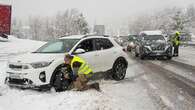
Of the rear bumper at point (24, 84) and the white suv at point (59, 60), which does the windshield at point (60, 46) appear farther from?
the rear bumper at point (24, 84)

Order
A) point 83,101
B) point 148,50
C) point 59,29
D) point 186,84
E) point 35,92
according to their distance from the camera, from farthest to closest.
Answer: point 59,29
point 148,50
point 186,84
point 35,92
point 83,101

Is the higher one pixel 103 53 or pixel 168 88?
pixel 103 53

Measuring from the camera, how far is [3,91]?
816 centimetres

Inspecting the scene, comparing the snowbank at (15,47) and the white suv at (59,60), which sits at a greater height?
the white suv at (59,60)

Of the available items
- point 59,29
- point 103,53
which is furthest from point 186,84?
point 59,29

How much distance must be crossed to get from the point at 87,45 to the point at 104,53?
0.79 meters

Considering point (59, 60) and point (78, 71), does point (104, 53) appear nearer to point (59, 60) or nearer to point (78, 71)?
point (78, 71)

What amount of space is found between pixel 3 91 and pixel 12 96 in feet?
2.26

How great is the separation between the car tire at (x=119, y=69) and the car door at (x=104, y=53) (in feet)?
0.98

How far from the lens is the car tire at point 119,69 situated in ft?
34.8

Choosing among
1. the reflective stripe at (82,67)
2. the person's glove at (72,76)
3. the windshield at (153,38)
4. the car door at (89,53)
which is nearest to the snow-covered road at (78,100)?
the reflective stripe at (82,67)

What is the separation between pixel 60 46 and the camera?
366 inches

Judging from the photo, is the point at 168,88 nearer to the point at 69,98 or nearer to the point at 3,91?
the point at 69,98

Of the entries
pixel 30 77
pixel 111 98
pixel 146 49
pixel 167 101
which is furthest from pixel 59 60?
pixel 146 49
